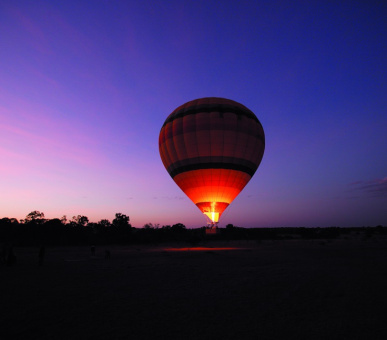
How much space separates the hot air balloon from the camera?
25.5 m

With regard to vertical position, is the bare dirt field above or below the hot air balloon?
below

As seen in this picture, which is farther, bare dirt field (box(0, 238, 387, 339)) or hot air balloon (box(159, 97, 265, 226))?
hot air balloon (box(159, 97, 265, 226))

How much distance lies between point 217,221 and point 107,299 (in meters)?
19.6

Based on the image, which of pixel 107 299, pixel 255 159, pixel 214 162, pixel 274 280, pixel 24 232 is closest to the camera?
pixel 107 299

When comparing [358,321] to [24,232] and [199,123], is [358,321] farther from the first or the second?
[24,232]

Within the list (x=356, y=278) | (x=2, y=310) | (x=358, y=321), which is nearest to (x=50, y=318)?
(x=2, y=310)

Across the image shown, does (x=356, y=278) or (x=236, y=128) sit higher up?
(x=236, y=128)

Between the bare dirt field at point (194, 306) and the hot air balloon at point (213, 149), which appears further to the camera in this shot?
the hot air balloon at point (213, 149)

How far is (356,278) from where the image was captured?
11.7 m

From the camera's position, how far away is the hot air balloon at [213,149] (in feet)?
83.7

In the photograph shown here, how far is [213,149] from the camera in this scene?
25.5 metres

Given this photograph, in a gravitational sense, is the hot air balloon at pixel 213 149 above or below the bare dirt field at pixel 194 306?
above

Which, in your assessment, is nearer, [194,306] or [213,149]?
[194,306]

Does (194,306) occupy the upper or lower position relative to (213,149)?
lower
